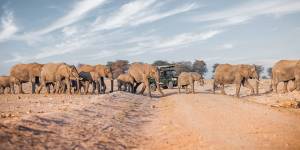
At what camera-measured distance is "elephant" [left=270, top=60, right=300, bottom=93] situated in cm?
3462

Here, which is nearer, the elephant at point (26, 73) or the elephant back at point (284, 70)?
the elephant back at point (284, 70)

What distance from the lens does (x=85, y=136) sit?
421 inches

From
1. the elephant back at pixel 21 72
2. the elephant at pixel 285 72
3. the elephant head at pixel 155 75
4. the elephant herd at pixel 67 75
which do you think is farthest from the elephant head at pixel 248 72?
the elephant back at pixel 21 72

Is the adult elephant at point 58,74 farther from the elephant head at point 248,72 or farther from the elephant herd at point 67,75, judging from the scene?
the elephant head at point 248,72

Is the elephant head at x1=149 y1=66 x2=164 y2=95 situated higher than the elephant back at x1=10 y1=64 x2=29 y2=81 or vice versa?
the elephant back at x1=10 y1=64 x2=29 y2=81

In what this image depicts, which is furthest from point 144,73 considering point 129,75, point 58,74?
point 58,74

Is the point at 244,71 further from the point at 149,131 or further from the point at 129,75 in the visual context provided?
the point at 149,131

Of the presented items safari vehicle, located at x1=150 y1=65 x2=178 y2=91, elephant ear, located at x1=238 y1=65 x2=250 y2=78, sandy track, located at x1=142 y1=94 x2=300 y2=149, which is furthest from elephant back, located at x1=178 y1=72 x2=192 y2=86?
sandy track, located at x1=142 y1=94 x2=300 y2=149

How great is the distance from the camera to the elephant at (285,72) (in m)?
34.6

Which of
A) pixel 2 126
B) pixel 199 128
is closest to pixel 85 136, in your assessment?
pixel 2 126

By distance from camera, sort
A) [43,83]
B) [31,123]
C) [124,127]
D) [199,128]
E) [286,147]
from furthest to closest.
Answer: [43,83] → [124,127] → [199,128] → [31,123] → [286,147]

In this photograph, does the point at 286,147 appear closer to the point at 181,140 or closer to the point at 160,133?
the point at 181,140

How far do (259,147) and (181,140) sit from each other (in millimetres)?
2307

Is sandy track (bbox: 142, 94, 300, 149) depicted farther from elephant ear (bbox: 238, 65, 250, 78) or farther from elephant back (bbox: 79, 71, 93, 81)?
elephant back (bbox: 79, 71, 93, 81)
